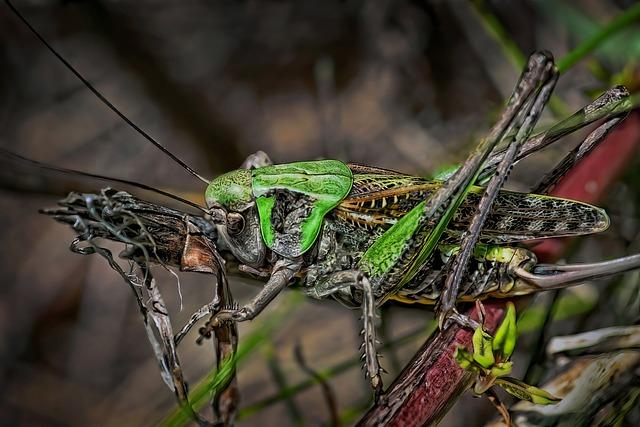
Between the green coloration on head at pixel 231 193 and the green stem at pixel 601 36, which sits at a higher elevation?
the green stem at pixel 601 36

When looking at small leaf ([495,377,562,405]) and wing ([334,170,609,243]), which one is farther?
wing ([334,170,609,243])

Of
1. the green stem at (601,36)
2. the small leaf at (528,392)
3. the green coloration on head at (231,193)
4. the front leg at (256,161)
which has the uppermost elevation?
the front leg at (256,161)

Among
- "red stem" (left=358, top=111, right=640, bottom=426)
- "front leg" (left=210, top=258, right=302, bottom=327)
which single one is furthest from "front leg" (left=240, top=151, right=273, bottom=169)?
"red stem" (left=358, top=111, right=640, bottom=426)

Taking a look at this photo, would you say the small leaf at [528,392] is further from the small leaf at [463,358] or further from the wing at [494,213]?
the wing at [494,213]

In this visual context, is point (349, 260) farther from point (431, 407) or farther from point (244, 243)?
point (431, 407)

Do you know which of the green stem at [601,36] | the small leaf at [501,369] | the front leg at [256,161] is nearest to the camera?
the small leaf at [501,369]

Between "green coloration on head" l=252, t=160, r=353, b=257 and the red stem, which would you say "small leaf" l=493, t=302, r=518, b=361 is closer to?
the red stem

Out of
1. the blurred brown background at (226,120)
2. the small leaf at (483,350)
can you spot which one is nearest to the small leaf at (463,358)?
the small leaf at (483,350)
